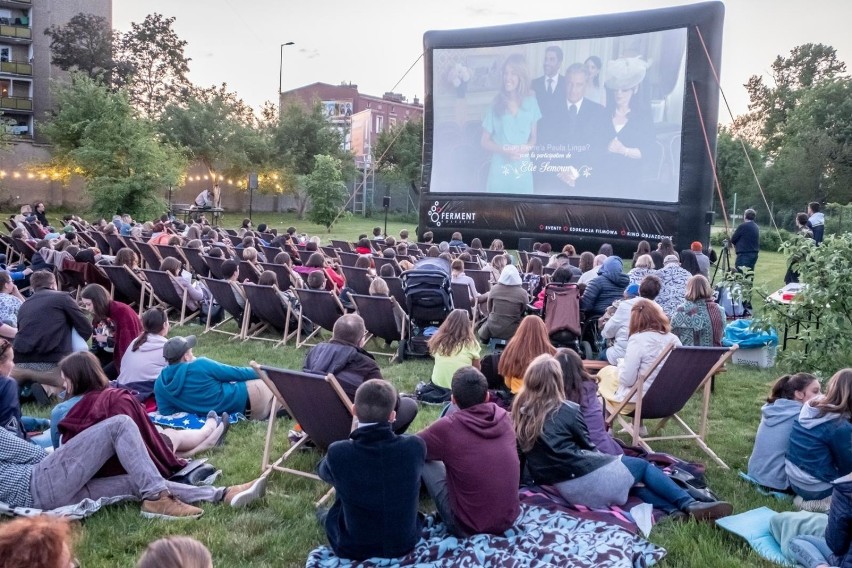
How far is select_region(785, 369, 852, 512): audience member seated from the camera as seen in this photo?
3.95 meters

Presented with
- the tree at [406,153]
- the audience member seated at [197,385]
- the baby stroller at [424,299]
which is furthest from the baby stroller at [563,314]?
the tree at [406,153]

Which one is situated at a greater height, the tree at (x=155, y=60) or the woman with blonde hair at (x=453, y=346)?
the tree at (x=155, y=60)

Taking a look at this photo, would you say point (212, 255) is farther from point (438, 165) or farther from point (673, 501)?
point (438, 165)

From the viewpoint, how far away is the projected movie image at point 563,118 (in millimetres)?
17219

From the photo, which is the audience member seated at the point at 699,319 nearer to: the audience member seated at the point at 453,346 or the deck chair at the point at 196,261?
the audience member seated at the point at 453,346

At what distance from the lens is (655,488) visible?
4.11 meters

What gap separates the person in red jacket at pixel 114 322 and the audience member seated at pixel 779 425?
187 inches

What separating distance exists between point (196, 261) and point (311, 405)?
7300 millimetres

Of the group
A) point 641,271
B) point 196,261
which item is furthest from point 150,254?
point 641,271

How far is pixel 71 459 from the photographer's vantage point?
3.76 meters

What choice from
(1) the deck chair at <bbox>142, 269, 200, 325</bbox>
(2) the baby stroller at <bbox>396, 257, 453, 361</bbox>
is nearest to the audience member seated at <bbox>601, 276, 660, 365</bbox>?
(2) the baby stroller at <bbox>396, 257, 453, 361</bbox>

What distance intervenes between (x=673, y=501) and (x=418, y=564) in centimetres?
153

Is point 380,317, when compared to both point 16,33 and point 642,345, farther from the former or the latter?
point 16,33

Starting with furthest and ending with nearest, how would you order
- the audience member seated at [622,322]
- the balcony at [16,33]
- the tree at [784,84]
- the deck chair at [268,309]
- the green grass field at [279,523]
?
the tree at [784,84], the balcony at [16,33], the deck chair at [268,309], the audience member seated at [622,322], the green grass field at [279,523]
